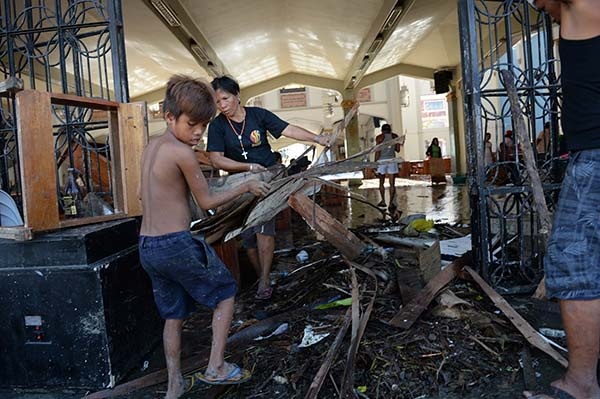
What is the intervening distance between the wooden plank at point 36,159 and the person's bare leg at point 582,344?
2.80 m

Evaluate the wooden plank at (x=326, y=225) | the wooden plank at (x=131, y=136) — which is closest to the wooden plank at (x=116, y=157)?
the wooden plank at (x=131, y=136)

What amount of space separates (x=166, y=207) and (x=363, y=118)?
32.7 meters

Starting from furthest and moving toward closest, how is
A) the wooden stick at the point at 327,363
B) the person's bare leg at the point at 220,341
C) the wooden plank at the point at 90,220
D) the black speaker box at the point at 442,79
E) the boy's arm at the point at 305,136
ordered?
the black speaker box at the point at 442,79 < the boy's arm at the point at 305,136 < the wooden plank at the point at 90,220 < the person's bare leg at the point at 220,341 < the wooden stick at the point at 327,363

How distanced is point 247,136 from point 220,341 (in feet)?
6.77

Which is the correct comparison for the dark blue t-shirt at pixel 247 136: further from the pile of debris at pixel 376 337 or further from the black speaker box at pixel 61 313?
the black speaker box at pixel 61 313

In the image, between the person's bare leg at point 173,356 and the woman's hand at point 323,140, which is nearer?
the person's bare leg at point 173,356

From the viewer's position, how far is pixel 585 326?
7.09 ft

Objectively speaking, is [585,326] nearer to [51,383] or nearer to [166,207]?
[166,207]

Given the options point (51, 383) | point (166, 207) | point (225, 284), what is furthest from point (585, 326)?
point (51, 383)

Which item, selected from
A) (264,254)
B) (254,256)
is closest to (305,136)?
(264,254)

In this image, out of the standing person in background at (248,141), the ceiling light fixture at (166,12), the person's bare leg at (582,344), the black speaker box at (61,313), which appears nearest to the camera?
the person's bare leg at (582,344)

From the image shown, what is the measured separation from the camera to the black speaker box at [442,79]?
17.3 meters

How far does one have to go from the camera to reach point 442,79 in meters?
17.3

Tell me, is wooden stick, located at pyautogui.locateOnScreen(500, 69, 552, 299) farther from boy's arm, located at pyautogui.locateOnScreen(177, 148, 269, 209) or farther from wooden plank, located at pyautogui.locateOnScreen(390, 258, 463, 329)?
boy's arm, located at pyautogui.locateOnScreen(177, 148, 269, 209)
